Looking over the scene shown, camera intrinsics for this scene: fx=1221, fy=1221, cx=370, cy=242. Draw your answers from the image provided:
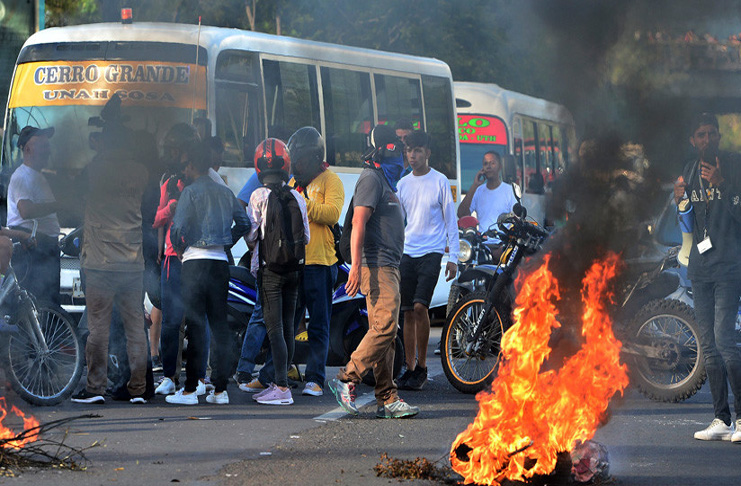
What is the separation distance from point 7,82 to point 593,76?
27.7ft

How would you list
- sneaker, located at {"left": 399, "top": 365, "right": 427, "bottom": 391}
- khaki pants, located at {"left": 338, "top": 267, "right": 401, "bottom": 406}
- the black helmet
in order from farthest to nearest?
sneaker, located at {"left": 399, "top": 365, "right": 427, "bottom": 391}
the black helmet
khaki pants, located at {"left": 338, "top": 267, "right": 401, "bottom": 406}

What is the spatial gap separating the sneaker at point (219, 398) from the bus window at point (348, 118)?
4831 millimetres

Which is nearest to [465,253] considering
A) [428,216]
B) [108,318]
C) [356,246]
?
[428,216]

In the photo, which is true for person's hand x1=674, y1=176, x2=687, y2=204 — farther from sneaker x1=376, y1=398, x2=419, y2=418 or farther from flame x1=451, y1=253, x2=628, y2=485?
sneaker x1=376, y1=398, x2=419, y2=418

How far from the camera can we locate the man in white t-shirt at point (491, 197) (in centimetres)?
1205

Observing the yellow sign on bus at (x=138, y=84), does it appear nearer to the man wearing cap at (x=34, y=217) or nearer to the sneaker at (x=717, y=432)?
the man wearing cap at (x=34, y=217)

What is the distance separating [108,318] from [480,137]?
14670 millimetres

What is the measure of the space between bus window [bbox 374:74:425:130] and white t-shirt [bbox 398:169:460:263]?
3836 millimetres

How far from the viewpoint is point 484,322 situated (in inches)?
351

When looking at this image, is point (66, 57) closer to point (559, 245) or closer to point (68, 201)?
point (68, 201)

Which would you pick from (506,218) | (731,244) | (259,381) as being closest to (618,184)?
(731,244)

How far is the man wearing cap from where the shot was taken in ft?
28.8

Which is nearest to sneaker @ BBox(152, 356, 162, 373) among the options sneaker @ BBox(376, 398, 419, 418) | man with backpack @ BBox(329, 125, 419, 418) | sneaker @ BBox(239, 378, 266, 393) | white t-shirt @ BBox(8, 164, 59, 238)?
sneaker @ BBox(239, 378, 266, 393)

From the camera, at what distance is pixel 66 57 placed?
11047 millimetres
